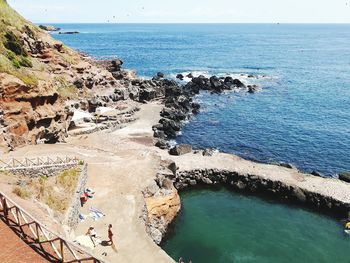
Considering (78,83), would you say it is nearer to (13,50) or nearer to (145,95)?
(145,95)

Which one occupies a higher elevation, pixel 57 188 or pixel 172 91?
pixel 57 188

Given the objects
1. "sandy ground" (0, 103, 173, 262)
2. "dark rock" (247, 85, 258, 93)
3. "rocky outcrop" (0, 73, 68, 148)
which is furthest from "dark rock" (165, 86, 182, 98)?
"rocky outcrop" (0, 73, 68, 148)

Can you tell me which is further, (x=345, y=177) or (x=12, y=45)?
(x=12, y=45)

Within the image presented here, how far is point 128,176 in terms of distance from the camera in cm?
4188

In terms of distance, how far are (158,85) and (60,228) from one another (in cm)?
7657

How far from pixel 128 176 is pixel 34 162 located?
1021 centimetres

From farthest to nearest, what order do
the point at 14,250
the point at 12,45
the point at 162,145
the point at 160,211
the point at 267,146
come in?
the point at 267,146, the point at 162,145, the point at 12,45, the point at 160,211, the point at 14,250

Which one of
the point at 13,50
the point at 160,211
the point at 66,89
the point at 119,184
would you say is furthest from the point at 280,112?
the point at 13,50

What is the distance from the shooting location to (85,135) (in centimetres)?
6012

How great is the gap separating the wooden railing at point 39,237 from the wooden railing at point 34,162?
999 centimetres

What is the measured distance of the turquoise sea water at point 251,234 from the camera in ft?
119

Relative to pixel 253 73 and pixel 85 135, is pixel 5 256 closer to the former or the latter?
pixel 85 135

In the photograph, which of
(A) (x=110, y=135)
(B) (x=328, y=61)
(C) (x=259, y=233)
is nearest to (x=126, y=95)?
(A) (x=110, y=135)

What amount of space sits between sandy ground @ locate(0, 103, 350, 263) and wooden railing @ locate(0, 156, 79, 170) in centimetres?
290
